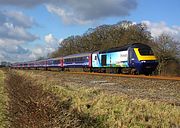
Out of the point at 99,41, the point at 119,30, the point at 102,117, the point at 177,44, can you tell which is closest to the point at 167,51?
the point at 177,44

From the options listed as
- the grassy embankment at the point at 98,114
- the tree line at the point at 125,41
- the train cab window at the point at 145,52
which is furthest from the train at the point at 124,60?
the grassy embankment at the point at 98,114

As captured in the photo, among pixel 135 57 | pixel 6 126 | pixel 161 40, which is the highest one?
pixel 161 40

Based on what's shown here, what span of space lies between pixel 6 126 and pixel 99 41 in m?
87.3

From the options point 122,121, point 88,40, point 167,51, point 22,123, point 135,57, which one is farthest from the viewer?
point 88,40

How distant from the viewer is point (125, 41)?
245 ft

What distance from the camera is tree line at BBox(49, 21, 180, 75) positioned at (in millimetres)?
53188

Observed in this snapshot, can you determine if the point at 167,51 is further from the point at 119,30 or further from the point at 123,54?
the point at 119,30

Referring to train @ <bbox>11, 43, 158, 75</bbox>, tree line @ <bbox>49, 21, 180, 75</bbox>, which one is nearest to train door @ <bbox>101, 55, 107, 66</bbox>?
train @ <bbox>11, 43, 158, 75</bbox>

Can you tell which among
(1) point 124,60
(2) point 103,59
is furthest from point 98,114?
(2) point 103,59

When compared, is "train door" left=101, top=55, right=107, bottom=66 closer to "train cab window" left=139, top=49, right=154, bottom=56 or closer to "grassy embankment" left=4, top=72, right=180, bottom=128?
"train cab window" left=139, top=49, right=154, bottom=56

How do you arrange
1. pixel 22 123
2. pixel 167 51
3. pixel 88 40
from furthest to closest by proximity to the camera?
pixel 88 40 < pixel 167 51 < pixel 22 123

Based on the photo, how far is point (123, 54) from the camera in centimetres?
3619

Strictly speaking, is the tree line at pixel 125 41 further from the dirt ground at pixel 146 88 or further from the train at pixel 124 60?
the dirt ground at pixel 146 88

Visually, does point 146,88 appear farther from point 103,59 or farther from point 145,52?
point 103,59
